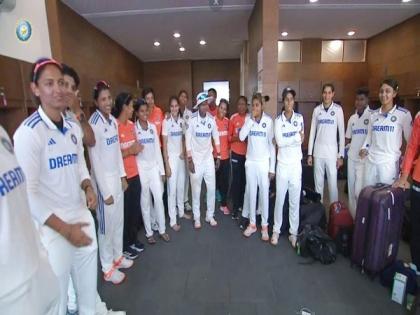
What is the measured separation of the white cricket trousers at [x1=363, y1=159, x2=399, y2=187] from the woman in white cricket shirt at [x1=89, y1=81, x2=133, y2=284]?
240 cm

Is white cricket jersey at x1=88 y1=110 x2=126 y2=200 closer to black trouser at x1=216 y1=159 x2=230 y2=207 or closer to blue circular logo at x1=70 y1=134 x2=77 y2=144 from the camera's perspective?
blue circular logo at x1=70 y1=134 x2=77 y2=144

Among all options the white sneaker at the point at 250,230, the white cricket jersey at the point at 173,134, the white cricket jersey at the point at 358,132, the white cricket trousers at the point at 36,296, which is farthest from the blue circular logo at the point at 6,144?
the white cricket jersey at the point at 358,132

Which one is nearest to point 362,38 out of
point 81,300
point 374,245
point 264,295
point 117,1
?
point 117,1

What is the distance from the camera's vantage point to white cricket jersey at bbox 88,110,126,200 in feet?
7.00

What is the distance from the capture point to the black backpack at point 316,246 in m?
2.61

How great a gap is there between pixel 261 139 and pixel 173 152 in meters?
1.12

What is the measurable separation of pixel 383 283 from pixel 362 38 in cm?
729

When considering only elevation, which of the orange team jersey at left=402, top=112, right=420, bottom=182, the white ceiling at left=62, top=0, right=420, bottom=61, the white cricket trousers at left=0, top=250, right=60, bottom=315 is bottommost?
the white cricket trousers at left=0, top=250, right=60, bottom=315

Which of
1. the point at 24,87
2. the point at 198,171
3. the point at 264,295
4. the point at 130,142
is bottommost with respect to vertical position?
the point at 264,295

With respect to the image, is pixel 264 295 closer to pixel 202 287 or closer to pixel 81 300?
pixel 202 287

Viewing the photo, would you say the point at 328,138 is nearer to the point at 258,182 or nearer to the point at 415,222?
the point at 258,182

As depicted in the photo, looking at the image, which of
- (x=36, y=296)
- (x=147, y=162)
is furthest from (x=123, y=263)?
(x=36, y=296)

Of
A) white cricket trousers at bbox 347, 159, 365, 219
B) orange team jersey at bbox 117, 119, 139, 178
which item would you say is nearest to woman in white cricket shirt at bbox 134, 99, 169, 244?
orange team jersey at bbox 117, 119, 139, 178

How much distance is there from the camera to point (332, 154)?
3342mm
